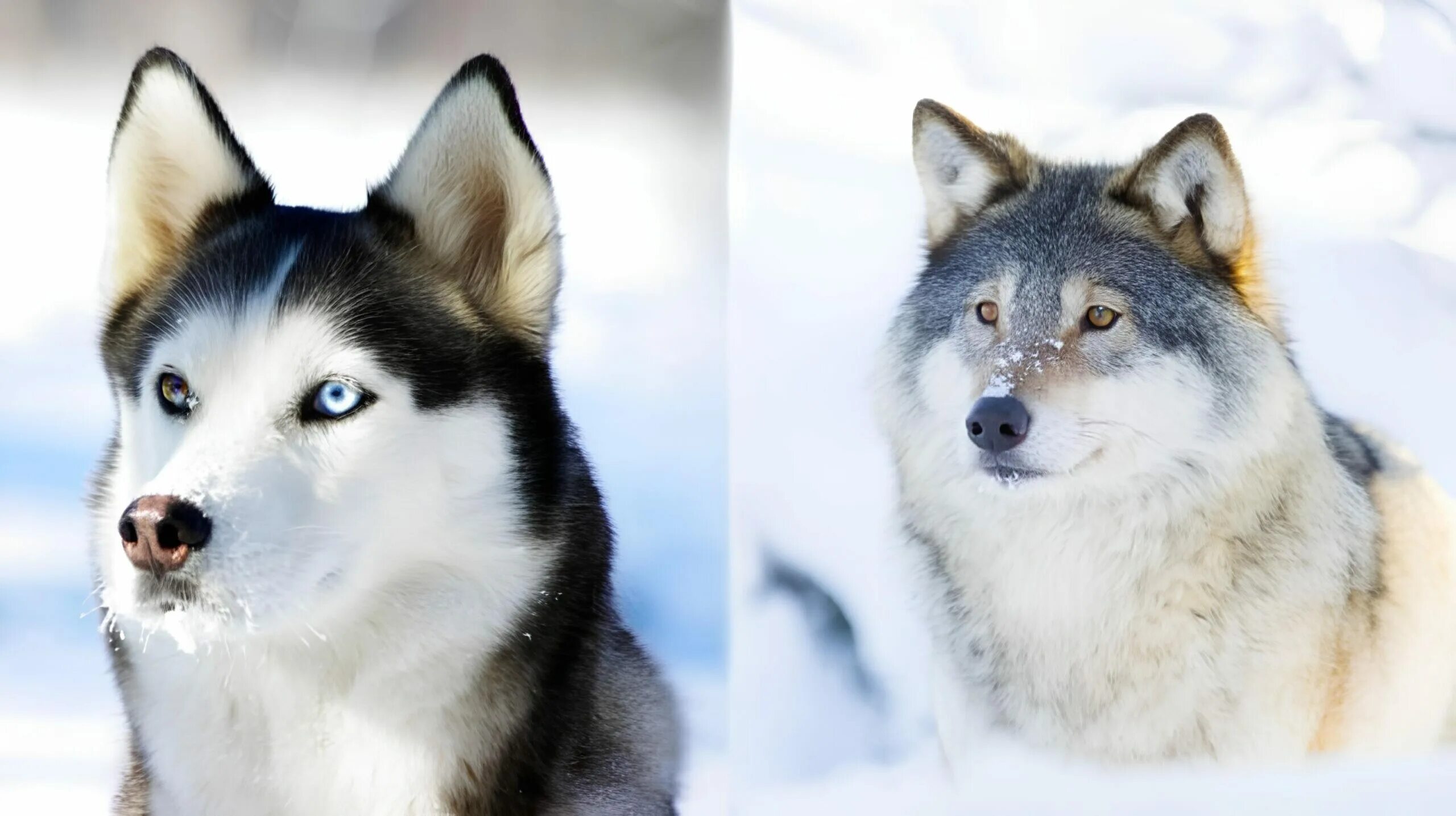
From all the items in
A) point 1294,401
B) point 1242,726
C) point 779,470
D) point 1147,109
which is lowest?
point 1242,726

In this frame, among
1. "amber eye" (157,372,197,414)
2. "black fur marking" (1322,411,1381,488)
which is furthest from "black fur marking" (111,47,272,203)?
"black fur marking" (1322,411,1381,488)

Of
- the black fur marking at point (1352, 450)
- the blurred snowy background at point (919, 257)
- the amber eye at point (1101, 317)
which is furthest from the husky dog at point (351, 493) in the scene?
the black fur marking at point (1352, 450)

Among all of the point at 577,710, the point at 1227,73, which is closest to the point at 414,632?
the point at 577,710

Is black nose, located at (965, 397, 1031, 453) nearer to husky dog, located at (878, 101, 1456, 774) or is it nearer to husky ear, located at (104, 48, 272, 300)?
husky dog, located at (878, 101, 1456, 774)

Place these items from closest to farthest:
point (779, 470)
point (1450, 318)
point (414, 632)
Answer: point (414, 632) → point (779, 470) → point (1450, 318)

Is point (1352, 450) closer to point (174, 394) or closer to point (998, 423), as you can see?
point (998, 423)

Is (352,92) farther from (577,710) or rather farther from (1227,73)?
(1227,73)

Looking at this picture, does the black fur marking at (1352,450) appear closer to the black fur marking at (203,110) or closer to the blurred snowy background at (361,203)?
the blurred snowy background at (361,203)

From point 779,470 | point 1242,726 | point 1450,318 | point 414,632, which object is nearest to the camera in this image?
point 414,632

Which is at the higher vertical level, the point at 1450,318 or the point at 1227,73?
the point at 1227,73
